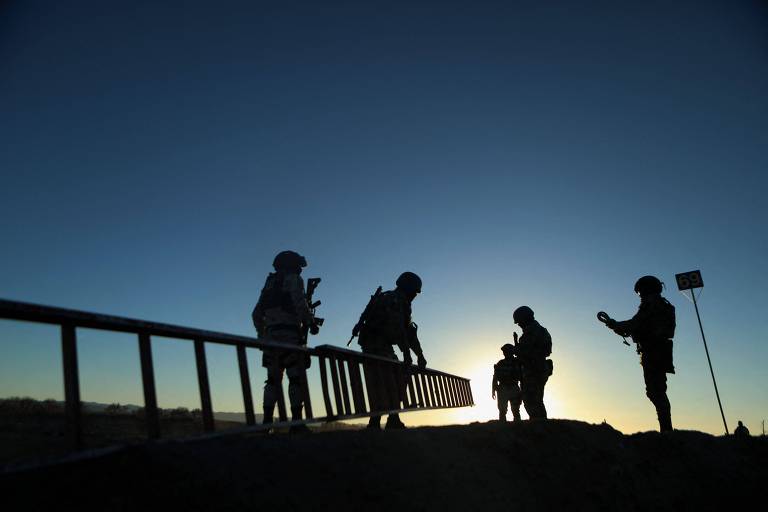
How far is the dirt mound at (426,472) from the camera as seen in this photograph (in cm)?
241

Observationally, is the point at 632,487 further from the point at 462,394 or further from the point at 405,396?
the point at 462,394

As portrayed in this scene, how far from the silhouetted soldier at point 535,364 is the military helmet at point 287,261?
4031 mm

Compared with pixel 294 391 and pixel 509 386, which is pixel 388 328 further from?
pixel 509 386

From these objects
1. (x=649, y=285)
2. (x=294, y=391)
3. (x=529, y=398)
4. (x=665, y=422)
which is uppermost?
(x=649, y=285)

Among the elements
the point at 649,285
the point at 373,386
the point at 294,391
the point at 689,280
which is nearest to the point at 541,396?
the point at 649,285

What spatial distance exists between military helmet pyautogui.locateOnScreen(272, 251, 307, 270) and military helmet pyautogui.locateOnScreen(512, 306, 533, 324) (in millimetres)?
4069

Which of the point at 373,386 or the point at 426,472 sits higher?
the point at 373,386

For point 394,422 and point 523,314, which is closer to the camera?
point 394,422

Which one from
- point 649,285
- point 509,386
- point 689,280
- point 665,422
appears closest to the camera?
point 665,422

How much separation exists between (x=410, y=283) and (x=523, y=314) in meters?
2.22

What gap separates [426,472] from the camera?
12.1 feet

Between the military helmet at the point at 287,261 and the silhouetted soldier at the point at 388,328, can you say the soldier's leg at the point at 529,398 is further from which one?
the military helmet at the point at 287,261

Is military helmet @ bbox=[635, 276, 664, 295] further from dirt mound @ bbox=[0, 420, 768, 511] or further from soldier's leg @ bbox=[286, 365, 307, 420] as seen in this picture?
soldier's leg @ bbox=[286, 365, 307, 420]

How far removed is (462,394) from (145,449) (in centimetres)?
1041
